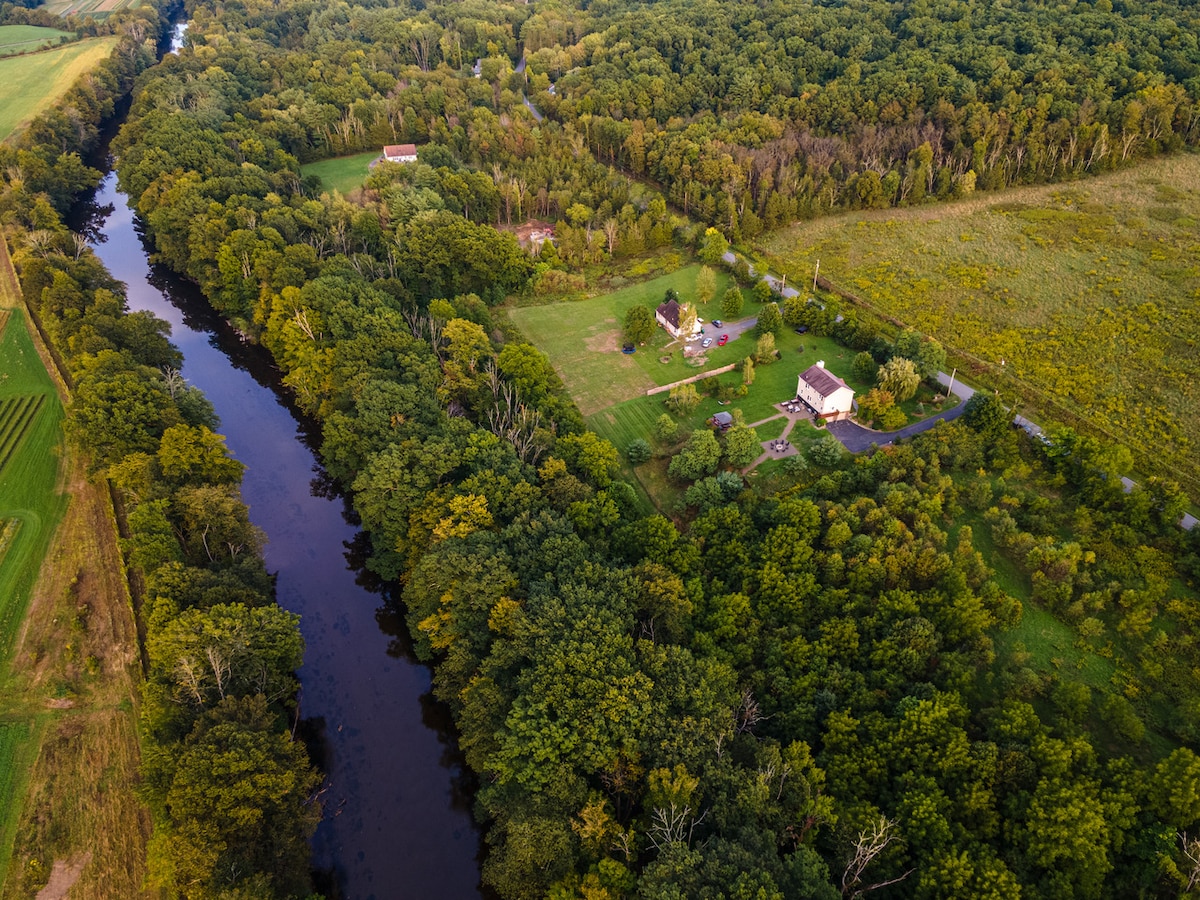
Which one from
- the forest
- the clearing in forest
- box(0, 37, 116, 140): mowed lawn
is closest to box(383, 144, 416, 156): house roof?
the forest

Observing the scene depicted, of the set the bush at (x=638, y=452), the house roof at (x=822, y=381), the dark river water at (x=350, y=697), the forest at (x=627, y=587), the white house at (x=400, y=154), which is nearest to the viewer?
the forest at (x=627, y=587)

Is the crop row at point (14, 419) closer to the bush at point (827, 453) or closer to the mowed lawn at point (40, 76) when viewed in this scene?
the bush at point (827, 453)

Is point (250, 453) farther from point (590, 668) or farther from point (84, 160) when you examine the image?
point (84, 160)

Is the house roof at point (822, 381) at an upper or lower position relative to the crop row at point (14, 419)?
lower

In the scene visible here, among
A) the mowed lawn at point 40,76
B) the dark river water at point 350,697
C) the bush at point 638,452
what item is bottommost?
the dark river water at point 350,697

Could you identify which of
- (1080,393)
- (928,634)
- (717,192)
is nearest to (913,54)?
(717,192)

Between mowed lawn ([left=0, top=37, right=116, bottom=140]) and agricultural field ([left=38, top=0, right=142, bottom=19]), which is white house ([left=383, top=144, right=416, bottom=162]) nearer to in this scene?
mowed lawn ([left=0, top=37, right=116, bottom=140])

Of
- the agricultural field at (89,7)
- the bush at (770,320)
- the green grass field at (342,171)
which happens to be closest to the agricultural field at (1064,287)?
the bush at (770,320)

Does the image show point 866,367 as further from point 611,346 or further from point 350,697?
point 350,697
